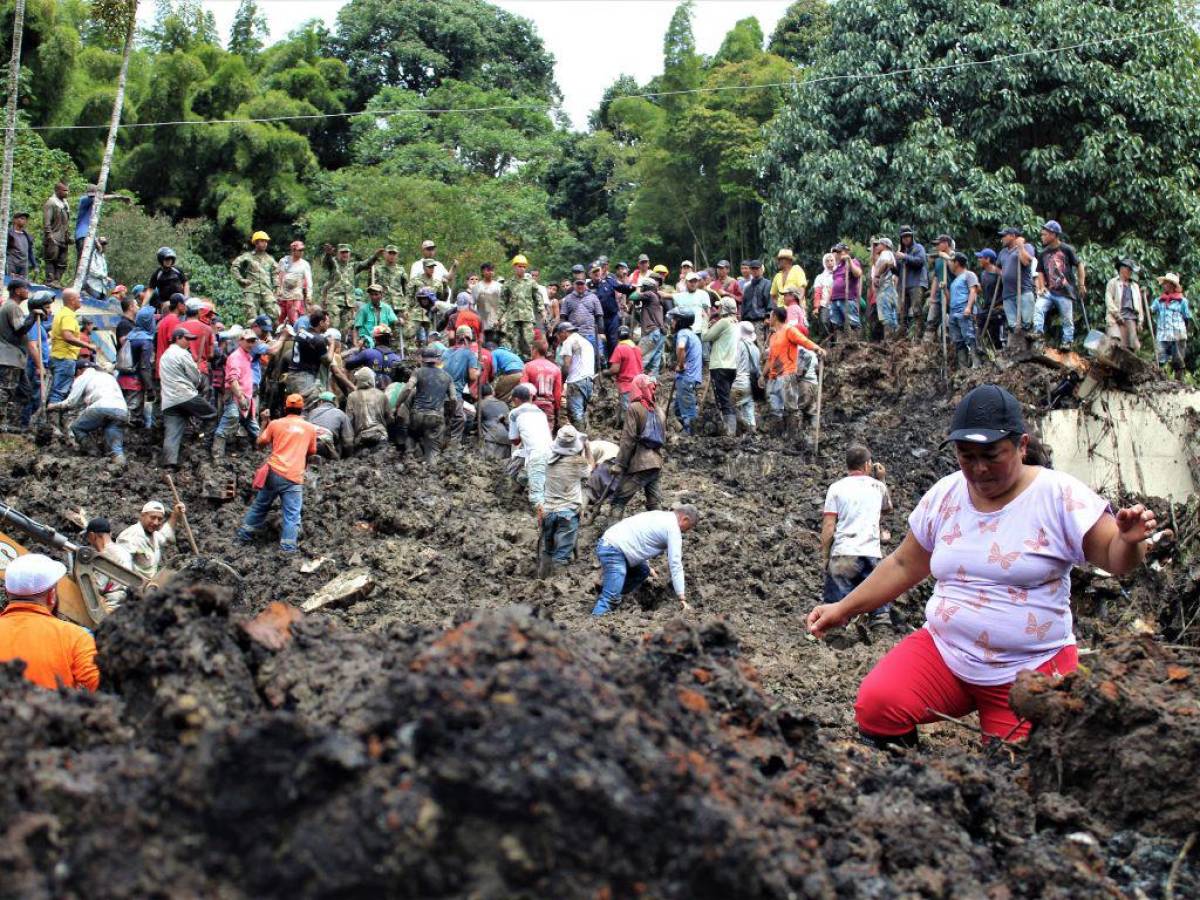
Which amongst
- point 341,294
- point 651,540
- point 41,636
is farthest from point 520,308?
point 41,636

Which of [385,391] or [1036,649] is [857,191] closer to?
[385,391]

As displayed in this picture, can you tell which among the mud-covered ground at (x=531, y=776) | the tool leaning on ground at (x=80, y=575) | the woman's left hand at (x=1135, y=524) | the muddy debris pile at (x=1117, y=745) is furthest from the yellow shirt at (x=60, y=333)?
the woman's left hand at (x=1135, y=524)

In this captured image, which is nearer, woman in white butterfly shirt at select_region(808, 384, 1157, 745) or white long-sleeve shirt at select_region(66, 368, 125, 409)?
woman in white butterfly shirt at select_region(808, 384, 1157, 745)

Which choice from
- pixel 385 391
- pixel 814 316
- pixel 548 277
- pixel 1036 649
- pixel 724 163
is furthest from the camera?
pixel 548 277

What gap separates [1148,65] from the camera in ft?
79.1

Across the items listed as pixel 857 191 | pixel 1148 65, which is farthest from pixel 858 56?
pixel 1148 65

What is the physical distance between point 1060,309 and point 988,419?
47.4 feet

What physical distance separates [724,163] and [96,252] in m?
17.6

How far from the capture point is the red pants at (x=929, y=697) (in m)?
4.86

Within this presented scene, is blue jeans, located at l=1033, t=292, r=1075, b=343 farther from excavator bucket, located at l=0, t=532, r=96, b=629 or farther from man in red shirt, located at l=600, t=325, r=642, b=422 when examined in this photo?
excavator bucket, located at l=0, t=532, r=96, b=629

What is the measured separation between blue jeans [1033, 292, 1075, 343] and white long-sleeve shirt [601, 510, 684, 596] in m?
8.68

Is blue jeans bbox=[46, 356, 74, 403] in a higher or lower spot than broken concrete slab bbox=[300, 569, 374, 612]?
higher

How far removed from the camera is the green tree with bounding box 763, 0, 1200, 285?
77.5 feet

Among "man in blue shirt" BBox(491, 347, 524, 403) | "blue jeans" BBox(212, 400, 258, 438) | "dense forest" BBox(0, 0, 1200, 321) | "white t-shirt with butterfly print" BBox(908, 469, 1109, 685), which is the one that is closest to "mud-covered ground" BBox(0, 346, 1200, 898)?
"white t-shirt with butterfly print" BBox(908, 469, 1109, 685)
